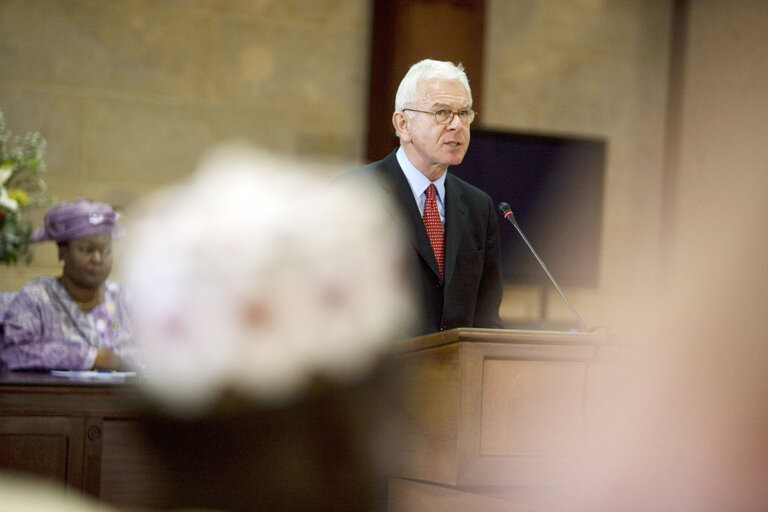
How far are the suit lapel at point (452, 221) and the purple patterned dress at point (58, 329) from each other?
1.46 m

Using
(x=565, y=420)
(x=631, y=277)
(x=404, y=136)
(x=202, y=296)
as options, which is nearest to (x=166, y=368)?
(x=202, y=296)

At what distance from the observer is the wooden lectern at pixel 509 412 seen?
172 cm

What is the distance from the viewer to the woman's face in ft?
11.2

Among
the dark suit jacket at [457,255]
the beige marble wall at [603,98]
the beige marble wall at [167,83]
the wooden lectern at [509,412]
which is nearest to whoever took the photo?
the wooden lectern at [509,412]

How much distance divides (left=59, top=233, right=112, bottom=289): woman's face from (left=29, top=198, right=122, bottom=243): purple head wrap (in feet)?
0.08

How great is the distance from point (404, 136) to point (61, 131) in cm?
274

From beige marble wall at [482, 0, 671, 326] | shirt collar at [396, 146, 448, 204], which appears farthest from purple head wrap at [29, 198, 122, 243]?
beige marble wall at [482, 0, 671, 326]

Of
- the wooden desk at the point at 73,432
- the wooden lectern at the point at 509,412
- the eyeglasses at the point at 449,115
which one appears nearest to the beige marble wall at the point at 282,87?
the wooden desk at the point at 73,432

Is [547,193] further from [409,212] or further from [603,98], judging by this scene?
[409,212]

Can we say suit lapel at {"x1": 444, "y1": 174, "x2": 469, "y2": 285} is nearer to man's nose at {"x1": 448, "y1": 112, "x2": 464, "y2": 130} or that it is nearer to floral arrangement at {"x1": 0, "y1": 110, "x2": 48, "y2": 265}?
man's nose at {"x1": 448, "y1": 112, "x2": 464, "y2": 130}

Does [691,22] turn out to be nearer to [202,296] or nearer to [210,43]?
[210,43]

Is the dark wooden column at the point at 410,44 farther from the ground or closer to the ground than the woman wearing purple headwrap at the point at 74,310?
farther from the ground

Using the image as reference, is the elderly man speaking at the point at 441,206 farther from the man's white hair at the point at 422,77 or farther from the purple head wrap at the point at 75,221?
the purple head wrap at the point at 75,221

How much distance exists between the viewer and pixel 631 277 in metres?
5.31
